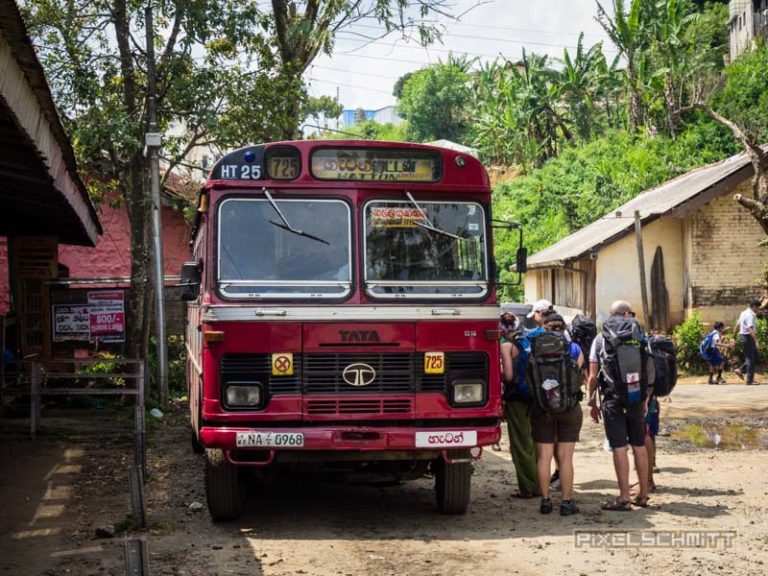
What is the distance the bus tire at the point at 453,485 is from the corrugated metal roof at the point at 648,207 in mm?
18021

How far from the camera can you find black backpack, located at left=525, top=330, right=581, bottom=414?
30.8 feet

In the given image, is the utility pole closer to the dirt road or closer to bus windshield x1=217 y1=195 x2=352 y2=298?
the dirt road

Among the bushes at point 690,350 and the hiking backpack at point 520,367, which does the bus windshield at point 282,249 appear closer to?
the hiking backpack at point 520,367

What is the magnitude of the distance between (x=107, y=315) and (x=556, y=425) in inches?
426

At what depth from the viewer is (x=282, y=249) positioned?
8.95 metres

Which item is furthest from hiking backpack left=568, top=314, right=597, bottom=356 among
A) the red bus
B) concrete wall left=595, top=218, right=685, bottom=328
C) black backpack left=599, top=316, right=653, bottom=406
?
concrete wall left=595, top=218, right=685, bottom=328

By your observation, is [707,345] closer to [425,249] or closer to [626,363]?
[626,363]

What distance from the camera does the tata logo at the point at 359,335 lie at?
873 centimetres

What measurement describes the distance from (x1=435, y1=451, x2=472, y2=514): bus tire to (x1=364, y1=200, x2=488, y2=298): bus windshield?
4.86 feet

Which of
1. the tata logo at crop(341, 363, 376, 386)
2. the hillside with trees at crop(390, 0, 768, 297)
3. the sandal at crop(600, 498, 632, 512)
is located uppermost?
the hillside with trees at crop(390, 0, 768, 297)

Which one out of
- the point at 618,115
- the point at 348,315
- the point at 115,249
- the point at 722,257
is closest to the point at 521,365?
the point at 348,315

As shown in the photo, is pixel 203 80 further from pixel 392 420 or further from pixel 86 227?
pixel 392 420

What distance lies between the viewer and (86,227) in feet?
43.0

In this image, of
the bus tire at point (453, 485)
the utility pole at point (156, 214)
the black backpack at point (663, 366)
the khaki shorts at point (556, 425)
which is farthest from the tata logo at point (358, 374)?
the utility pole at point (156, 214)
